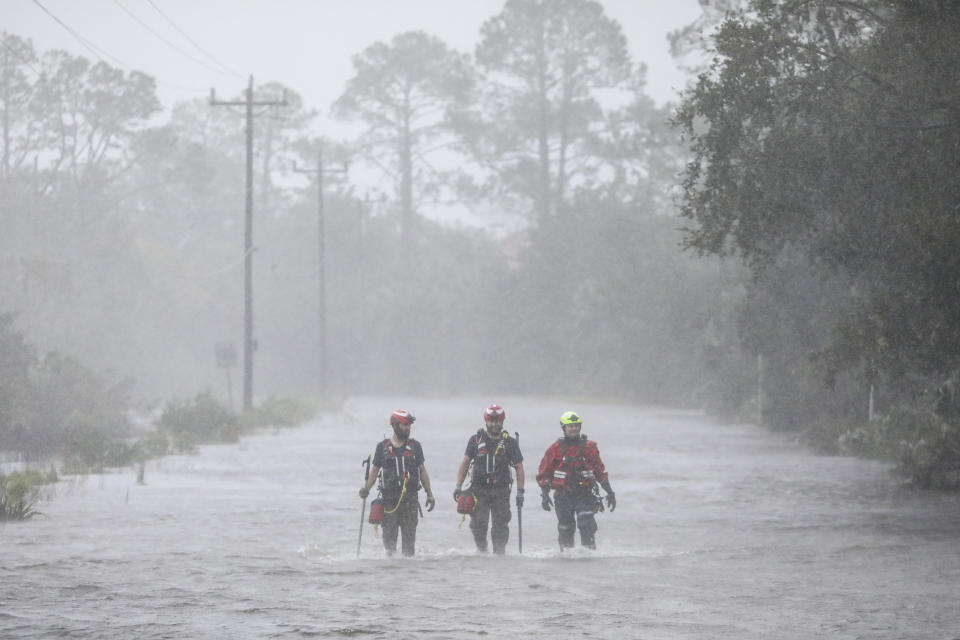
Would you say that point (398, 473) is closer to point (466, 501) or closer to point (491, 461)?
point (466, 501)

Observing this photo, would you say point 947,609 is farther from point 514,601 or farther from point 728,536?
point 728,536

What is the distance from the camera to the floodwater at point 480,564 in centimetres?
1209

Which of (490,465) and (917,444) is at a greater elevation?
(490,465)

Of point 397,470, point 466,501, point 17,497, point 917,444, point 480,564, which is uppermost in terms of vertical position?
point 397,470

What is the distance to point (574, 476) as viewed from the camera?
15953 millimetres

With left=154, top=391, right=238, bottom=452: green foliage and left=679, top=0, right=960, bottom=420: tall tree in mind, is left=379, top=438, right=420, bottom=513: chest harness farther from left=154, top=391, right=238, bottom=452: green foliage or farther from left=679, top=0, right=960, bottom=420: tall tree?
left=154, top=391, right=238, bottom=452: green foliage

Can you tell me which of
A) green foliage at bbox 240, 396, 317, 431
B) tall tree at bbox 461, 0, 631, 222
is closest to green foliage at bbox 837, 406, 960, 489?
green foliage at bbox 240, 396, 317, 431

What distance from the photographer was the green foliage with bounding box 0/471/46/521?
19375 millimetres

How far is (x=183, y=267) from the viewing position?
92438mm

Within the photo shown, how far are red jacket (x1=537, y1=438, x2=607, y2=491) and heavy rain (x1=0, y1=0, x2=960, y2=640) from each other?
0.03 meters

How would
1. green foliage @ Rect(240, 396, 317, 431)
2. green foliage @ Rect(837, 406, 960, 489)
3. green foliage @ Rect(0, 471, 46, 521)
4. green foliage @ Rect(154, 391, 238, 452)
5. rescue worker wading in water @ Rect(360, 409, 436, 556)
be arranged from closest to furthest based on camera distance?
rescue worker wading in water @ Rect(360, 409, 436, 556), green foliage @ Rect(0, 471, 46, 521), green foliage @ Rect(837, 406, 960, 489), green foliage @ Rect(154, 391, 238, 452), green foliage @ Rect(240, 396, 317, 431)

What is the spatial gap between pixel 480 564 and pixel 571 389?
213 feet

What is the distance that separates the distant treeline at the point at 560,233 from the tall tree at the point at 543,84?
0.51 feet

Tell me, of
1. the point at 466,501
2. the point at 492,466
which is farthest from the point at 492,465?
the point at 466,501
